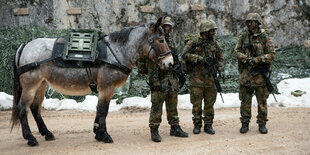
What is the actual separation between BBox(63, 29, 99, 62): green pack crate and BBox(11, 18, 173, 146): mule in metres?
0.23

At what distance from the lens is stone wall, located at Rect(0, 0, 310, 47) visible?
12305 mm

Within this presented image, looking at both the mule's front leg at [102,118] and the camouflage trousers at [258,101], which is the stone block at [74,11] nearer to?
the mule's front leg at [102,118]

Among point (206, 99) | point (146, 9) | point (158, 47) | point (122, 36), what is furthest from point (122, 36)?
point (146, 9)

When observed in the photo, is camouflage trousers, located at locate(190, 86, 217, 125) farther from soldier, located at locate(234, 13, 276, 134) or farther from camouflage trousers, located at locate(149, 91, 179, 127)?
soldier, located at locate(234, 13, 276, 134)

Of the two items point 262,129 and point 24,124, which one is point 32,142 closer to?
point 24,124

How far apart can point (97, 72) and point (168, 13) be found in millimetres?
7654

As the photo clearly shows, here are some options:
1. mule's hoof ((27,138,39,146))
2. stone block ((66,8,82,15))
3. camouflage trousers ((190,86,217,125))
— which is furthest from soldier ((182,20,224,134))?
stone block ((66,8,82,15))

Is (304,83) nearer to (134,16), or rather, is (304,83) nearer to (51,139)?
(134,16)

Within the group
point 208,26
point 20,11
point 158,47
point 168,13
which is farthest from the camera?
point 168,13

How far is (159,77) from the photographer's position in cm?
A: 575

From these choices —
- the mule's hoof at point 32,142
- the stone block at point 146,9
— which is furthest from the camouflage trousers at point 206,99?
the stone block at point 146,9

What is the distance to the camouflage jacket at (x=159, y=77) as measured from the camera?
571cm

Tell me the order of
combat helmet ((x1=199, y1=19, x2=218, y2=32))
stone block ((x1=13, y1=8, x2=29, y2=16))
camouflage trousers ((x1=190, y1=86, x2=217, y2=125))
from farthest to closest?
stone block ((x1=13, y1=8, x2=29, y2=16)) → camouflage trousers ((x1=190, y1=86, x2=217, y2=125)) → combat helmet ((x1=199, y1=19, x2=218, y2=32))

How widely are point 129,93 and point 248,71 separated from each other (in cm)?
468
